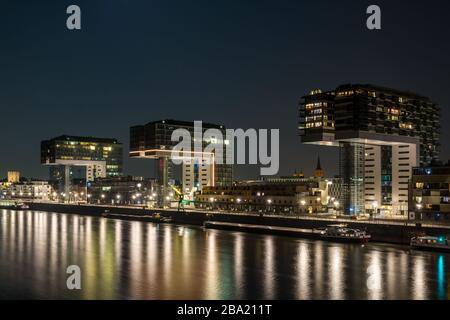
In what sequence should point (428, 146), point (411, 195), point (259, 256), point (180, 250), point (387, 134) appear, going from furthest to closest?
1. point (428, 146)
2. point (387, 134)
3. point (411, 195)
4. point (180, 250)
5. point (259, 256)

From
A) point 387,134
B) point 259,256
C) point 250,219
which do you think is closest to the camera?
point 259,256

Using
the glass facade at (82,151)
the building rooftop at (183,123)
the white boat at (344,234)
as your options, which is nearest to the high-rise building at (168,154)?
the building rooftop at (183,123)

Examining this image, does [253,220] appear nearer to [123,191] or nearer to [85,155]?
[123,191]

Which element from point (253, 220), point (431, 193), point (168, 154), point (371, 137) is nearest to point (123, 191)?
point (168, 154)

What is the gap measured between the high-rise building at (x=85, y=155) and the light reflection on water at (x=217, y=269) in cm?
10578

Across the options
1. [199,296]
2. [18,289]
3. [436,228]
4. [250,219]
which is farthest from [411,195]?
[18,289]

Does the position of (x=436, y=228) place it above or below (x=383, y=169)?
below

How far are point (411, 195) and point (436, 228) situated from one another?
17911 mm

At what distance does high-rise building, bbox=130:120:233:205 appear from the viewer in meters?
132

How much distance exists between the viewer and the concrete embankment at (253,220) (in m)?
58.3

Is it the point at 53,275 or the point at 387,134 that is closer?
the point at 53,275

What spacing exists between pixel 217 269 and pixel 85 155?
14323 centimetres

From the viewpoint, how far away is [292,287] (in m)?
36.6

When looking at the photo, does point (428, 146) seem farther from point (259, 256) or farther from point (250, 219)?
point (259, 256)
